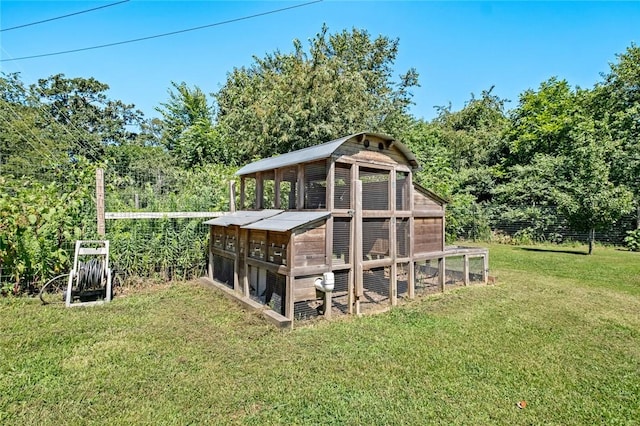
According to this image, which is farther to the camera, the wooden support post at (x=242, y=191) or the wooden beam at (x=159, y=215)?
the wooden support post at (x=242, y=191)

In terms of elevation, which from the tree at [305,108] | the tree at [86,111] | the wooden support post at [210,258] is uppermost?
the tree at [86,111]

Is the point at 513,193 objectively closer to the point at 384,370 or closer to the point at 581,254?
the point at 581,254

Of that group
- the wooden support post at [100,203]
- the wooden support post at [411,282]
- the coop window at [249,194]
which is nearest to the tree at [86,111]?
the coop window at [249,194]

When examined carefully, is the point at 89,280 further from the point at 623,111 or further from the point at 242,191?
the point at 623,111

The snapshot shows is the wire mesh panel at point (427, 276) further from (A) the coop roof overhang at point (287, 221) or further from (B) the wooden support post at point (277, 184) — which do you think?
(B) the wooden support post at point (277, 184)

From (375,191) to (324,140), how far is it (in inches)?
248

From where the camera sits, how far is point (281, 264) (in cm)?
403

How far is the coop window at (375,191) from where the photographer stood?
4570 millimetres

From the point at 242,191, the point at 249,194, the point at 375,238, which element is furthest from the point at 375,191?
the point at 249,194

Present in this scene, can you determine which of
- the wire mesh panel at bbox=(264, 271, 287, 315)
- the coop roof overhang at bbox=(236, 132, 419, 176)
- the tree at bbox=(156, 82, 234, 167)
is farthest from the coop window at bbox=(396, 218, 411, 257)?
the tree at bbox=(156, 82, 234, 167)

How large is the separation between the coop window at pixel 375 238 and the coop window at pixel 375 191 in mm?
205

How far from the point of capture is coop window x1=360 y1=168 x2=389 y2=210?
4570mm

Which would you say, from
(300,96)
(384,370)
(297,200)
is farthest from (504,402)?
(300,96)

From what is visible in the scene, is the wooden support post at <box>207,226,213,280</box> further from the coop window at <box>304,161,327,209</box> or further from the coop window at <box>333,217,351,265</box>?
the coop window at <box>333,217,351,265</box>
